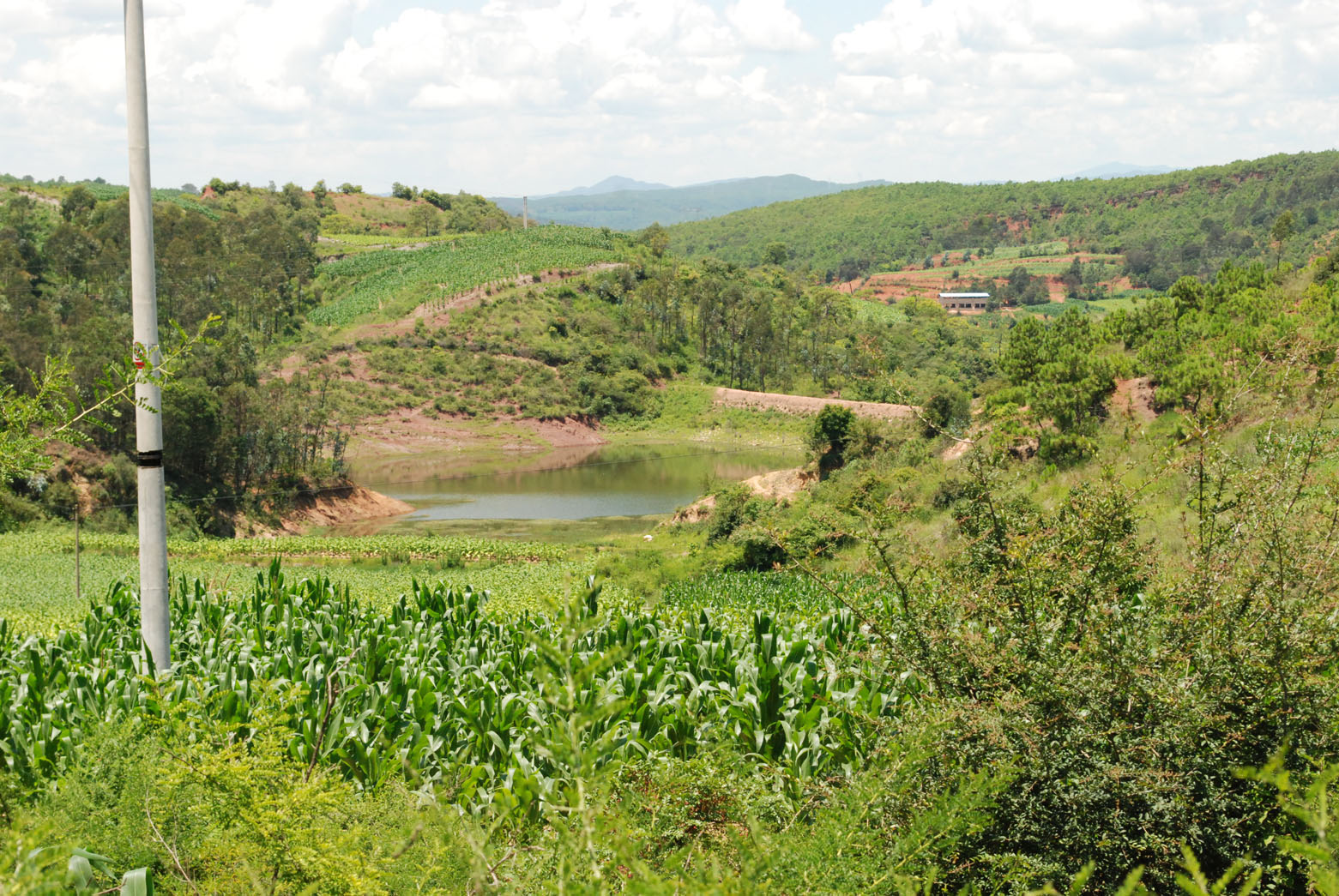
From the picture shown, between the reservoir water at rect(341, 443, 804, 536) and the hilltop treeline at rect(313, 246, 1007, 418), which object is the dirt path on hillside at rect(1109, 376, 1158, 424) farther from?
the hilltop treeline at rect(313, 246, 1007, 418)

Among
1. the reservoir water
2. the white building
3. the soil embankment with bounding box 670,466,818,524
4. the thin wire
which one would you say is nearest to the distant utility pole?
the thin wire

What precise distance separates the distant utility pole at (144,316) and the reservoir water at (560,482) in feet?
96.9

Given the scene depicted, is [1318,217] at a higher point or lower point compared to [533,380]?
higher

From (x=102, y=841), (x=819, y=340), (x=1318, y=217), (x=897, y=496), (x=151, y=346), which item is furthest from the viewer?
(x=1318, y=217)

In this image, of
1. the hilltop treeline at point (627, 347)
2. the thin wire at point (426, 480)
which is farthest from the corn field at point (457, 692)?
the hilltop treeline at point (627, 347)

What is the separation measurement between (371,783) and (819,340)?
6701cm

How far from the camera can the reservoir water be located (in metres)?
39.5

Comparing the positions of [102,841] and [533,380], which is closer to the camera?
[102,841]

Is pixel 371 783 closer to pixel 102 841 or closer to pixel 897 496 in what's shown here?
pixel 102 841

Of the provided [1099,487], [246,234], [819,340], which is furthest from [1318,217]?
[1099,487]

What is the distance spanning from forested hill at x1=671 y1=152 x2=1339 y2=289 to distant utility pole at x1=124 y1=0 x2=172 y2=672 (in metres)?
92.5

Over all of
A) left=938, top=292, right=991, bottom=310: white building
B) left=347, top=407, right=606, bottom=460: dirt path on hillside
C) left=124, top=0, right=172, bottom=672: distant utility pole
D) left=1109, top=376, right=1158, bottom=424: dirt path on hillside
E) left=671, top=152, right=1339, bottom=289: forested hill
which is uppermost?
left=671, top=152, right=1339, bottom=289: forested hill

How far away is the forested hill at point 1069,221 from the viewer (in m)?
100

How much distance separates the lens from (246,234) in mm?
63000
